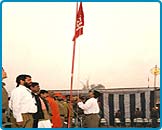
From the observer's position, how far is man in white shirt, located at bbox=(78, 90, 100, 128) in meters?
6.03

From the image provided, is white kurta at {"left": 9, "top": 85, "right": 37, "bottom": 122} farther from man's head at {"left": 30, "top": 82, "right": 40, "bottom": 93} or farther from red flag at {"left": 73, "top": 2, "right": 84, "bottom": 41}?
red flag at {"left": 73, "top": 2, "right": 84, "bottom": 41}

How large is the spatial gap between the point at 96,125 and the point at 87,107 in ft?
1.04

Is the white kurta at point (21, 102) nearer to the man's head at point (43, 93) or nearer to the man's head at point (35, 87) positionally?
the man's head at point (35, 87)

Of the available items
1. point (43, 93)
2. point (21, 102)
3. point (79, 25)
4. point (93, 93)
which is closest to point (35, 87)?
point (43, 93)

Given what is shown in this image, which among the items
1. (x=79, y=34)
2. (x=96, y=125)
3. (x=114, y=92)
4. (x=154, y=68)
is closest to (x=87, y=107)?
(x=96, y=125)

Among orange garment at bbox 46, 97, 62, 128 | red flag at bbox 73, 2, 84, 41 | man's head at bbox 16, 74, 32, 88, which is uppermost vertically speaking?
red flag at bbox 73, 2, 84, 41

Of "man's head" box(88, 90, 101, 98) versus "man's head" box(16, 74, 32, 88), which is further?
"man's head" box(88, 90, 101, 98)

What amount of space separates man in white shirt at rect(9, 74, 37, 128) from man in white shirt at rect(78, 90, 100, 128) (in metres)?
1.94

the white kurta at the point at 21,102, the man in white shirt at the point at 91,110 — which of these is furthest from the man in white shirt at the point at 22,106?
the man in white shirt at the point at 91,110

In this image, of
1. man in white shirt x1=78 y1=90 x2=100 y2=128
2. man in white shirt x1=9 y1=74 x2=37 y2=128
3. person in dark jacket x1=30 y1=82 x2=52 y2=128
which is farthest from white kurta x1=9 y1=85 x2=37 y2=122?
man in white shirt x1=78 y1=90 x2=100 y2=128

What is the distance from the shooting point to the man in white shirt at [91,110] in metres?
6.03

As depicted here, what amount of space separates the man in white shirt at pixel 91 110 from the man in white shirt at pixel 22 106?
1.94 meters

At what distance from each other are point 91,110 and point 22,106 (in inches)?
85.1

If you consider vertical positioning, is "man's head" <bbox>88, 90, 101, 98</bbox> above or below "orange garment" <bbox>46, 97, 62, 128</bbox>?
above
